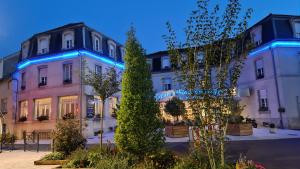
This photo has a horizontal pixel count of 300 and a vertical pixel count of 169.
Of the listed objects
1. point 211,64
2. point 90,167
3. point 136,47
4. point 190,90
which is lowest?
point 90,167

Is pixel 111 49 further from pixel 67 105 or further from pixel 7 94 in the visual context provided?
pixel 7 94

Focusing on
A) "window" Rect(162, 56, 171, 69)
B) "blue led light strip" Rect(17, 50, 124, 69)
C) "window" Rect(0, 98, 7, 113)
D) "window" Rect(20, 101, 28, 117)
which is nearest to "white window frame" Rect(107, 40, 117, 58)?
"blue led light strip" Rect(17, 50, 124, 69)

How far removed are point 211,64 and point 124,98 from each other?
133 inches

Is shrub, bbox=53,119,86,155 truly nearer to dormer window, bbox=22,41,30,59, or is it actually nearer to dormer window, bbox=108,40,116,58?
dormer window, bbox=108,40,116,58

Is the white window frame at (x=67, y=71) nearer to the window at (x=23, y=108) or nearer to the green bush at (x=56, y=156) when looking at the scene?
the window at (x=23, y=108)

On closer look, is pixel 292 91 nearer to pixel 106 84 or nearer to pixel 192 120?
pixel 106 84

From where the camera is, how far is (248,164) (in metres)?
5.26

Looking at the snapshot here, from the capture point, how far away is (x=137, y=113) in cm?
787

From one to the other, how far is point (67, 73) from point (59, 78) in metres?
0.85

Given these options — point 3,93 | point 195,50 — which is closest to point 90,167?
point 195,50

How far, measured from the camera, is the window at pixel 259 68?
22927 millimetres

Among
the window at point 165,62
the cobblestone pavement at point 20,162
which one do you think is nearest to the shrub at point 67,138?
the cobblestone pavement at point 20,162

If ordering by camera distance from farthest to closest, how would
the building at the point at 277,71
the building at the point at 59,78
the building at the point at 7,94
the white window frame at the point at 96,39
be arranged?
the building at the point at 7,94 → the white window frame at the point at 96,39 → the building at the point at 59,78 → the building at the point at 277,71

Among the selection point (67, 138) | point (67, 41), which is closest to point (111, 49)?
point (67, 41)
